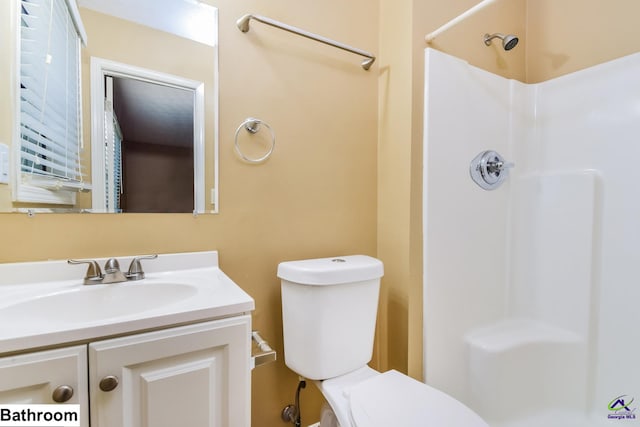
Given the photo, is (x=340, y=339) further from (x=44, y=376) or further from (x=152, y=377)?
(x=44, y=376)

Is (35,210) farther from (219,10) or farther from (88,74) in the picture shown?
(219,10)

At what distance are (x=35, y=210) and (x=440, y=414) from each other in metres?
1.38

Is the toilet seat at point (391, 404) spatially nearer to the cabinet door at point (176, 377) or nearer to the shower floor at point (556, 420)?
the cabinet door at point (176, 377)

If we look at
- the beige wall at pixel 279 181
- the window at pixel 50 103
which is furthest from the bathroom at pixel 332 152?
the window at pixel 50 103

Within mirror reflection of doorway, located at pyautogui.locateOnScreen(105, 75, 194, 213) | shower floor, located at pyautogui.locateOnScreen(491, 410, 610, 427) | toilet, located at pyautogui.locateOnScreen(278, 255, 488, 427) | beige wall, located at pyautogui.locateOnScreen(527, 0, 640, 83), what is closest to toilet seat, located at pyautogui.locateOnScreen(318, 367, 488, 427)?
toilet, located at pyautogui.locateOnScreen(278, 255, 488, 427)

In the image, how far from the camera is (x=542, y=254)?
154 cm

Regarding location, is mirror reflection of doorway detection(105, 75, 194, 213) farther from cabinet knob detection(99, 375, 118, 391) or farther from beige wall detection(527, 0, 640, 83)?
beige wall detection(527, 0, 640, 83)

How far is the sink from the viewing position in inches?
22.7

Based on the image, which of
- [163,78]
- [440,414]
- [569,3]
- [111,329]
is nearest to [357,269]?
[440,414]

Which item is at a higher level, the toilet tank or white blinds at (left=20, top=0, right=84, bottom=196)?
white blinds at (left=20, top=0, right=84, bottom=196)

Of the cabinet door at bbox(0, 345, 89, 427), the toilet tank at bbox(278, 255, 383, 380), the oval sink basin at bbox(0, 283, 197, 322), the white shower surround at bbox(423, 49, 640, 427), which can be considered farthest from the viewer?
the white shower surround at bbox(423, 49, 640, 427)

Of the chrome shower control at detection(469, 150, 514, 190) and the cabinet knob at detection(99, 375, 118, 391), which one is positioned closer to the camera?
the cabinet knob at detection(99, 375, 118, 391)

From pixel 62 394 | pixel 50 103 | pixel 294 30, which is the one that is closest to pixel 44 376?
pixel 62 394

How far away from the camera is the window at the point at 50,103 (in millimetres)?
870
